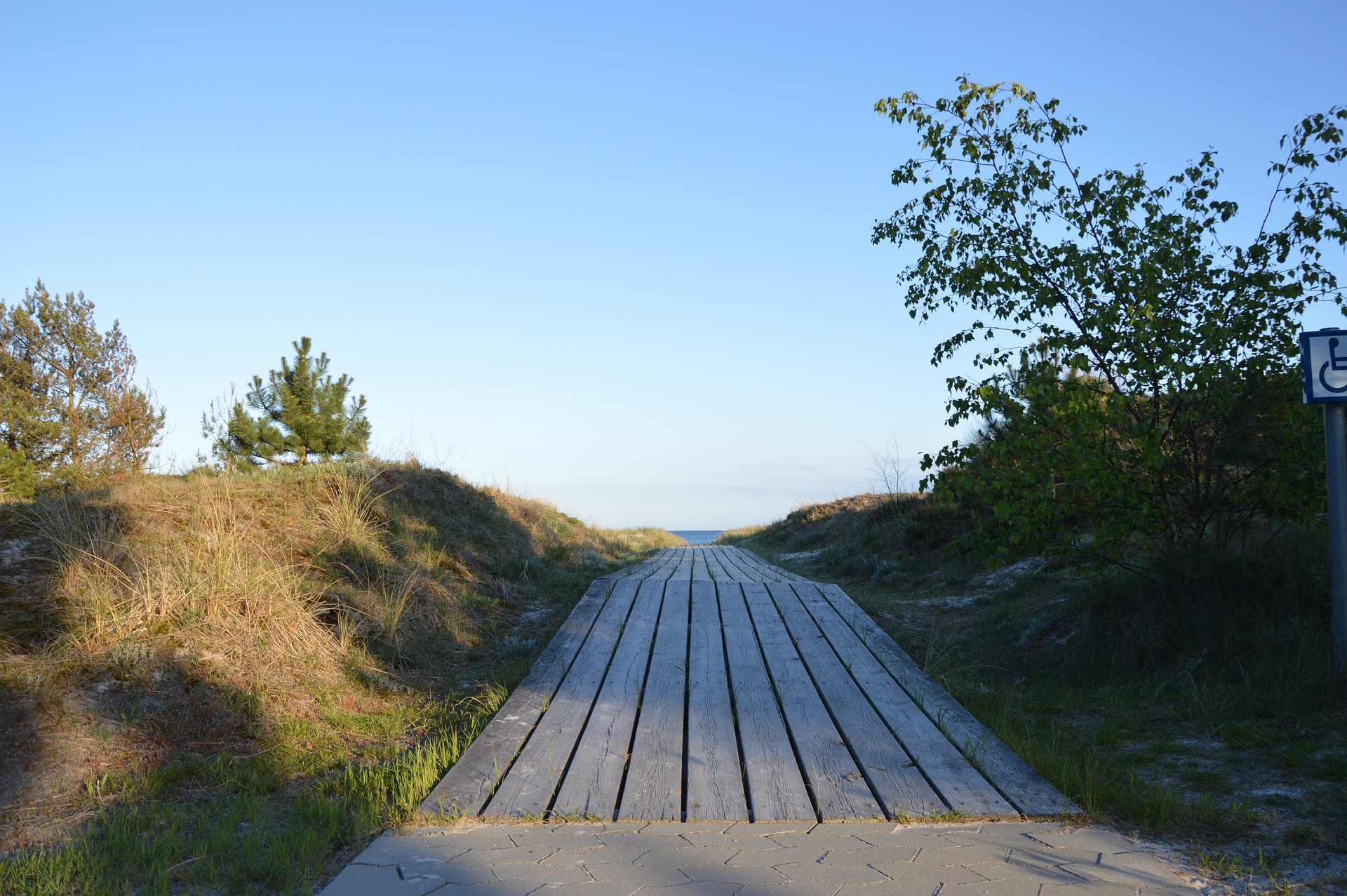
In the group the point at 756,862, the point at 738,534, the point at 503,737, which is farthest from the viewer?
the point at 738,534

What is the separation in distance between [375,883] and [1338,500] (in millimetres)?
4917

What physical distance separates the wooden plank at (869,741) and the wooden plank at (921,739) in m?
0.05

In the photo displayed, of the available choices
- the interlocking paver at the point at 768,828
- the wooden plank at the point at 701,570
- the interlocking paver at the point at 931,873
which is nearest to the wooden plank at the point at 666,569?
the wooden plank at the point at 701,570

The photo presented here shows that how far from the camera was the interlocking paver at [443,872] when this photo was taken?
265cm

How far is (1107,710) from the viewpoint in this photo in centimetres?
471

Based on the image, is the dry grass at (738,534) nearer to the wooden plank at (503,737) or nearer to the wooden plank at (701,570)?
the wooden plank at (701,570)

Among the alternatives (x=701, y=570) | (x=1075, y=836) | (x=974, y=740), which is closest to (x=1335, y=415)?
(x=974, y=740)

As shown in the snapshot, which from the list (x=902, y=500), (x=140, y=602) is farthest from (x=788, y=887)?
(x=902, y=500)

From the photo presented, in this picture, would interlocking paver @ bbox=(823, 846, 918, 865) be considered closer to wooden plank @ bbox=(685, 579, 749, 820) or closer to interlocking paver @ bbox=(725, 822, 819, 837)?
interlocking paver @ bbox=(725, 822, 819, 837)

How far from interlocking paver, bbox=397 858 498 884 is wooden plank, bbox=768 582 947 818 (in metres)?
1.52

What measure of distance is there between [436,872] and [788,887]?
1138mm

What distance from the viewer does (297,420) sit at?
2275 centimetres

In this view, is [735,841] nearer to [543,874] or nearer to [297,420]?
[543,874]

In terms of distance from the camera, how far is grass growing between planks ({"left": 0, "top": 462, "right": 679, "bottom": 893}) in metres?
2.98
